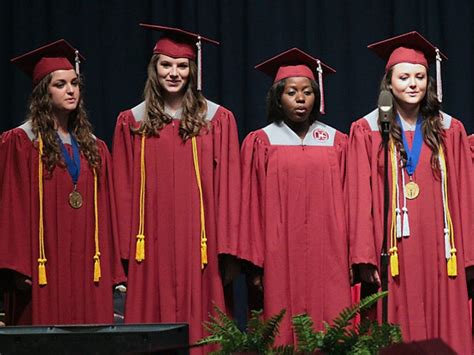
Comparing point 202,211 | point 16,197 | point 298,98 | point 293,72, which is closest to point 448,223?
point 298,98

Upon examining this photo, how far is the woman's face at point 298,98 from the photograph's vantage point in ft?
18.8

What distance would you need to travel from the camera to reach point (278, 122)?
230 inches

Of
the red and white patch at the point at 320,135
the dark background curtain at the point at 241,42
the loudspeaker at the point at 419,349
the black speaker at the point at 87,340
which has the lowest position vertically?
the loudspeaker at the point at 419,349

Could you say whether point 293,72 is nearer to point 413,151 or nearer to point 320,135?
point 320,135

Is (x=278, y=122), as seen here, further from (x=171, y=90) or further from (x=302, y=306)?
(x=302, y=306)

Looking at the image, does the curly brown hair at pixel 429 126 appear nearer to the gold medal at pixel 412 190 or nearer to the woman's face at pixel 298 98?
the gold medal at pixel 412 190

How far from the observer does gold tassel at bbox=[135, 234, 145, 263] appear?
562cm

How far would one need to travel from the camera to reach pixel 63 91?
226 inches

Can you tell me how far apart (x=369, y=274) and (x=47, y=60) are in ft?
7.16

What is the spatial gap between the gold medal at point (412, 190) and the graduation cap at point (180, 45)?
50.8 inches

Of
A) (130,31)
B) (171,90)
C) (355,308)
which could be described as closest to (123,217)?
(171,90)

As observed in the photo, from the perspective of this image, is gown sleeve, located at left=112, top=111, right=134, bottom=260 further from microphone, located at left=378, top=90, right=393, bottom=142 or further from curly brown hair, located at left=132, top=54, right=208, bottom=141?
microphone, located at left=378, top=90, right=393, bottom=142

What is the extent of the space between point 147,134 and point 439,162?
Answer: 1.63 metres

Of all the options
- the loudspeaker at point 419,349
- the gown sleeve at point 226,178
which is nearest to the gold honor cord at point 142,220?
the gown sleeve at point 226,178
